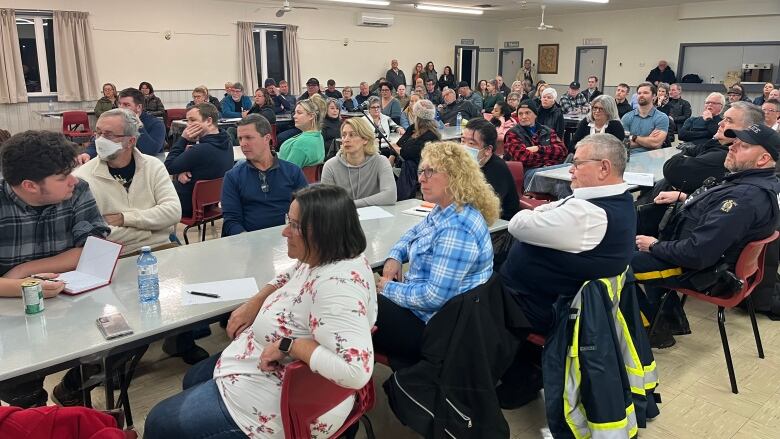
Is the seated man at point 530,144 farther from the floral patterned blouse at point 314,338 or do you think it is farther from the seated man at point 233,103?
the seated man at point 233,103

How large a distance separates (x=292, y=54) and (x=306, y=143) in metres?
8.93

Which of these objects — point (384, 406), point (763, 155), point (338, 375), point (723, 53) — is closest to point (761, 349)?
point (763, 155)

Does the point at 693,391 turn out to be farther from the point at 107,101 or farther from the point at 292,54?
the point at 292,54

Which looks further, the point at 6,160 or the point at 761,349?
the point at 761,349

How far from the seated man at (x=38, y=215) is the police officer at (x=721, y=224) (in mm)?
2694

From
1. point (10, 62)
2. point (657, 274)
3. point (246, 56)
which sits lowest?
point (657, 274)

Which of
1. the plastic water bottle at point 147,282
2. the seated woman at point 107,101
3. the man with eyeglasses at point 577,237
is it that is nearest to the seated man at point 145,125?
the plastic water bottle at point 147,282

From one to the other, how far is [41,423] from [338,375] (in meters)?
0.66

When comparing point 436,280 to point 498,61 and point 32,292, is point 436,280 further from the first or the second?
point 498,61

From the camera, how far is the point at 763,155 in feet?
9.53

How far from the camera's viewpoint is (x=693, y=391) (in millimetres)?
2809

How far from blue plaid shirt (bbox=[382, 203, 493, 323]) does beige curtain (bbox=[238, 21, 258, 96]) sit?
11.0 metres

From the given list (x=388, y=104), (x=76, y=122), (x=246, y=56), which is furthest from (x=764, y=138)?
(x=246, y=56)

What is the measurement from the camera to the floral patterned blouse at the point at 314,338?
1474 millimetres
